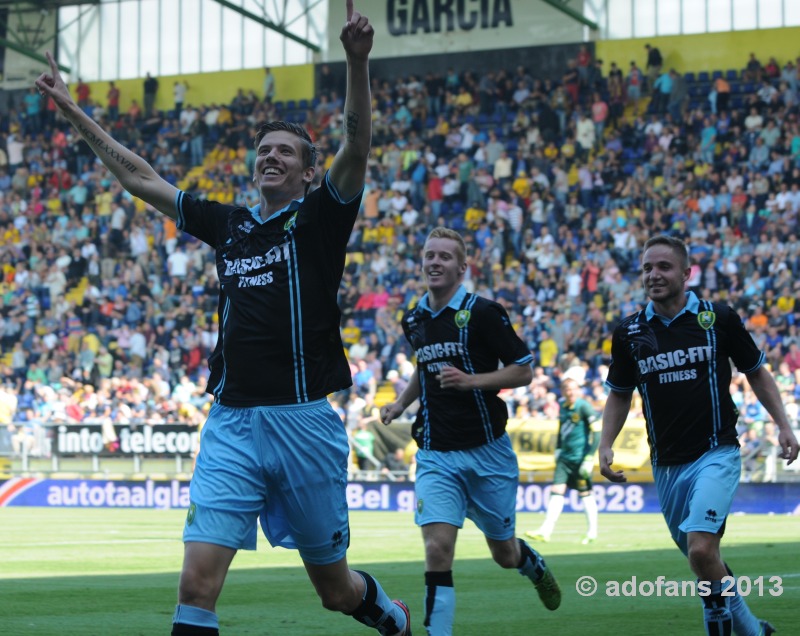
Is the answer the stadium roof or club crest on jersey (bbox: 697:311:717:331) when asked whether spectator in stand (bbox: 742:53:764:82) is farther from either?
club crest on jersey (bbox: 697:311:717:331)

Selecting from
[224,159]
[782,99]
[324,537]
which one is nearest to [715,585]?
[324,537]

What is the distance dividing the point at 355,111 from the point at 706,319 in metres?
2.85

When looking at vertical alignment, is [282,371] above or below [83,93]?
below

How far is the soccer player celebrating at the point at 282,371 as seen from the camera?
653 cm

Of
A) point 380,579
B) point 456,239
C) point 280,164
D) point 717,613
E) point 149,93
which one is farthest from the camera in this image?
point 149,93

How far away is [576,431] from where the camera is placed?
18.8 metres

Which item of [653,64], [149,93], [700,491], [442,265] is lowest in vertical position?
[700,491]

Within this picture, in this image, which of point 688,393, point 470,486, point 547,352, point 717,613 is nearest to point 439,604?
point 470,486

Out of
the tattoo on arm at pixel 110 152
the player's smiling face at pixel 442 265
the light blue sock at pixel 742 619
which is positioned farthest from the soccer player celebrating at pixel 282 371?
the player's smiling face at pixel 442 265

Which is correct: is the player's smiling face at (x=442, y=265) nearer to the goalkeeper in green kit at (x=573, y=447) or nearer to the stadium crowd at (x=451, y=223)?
the goalkeeper in green kit at (x=573, y=447)

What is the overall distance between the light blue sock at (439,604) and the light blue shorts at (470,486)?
451 millimetres

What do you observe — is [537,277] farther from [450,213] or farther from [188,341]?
[188,341]

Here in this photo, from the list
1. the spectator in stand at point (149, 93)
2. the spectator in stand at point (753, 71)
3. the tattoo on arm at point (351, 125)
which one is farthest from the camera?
the spectator in stand at point (149, 93)

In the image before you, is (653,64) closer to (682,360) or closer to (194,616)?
(682,360)
